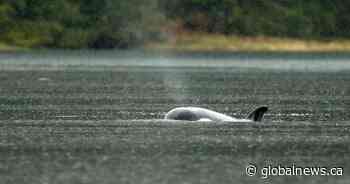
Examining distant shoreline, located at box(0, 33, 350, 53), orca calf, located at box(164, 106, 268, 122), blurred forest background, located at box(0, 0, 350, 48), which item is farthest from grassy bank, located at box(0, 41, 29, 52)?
orca calf, located at box(164, 106, 268, 122)

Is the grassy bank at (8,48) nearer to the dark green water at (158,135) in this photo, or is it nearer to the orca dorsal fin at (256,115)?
the dark green water at (158,135)

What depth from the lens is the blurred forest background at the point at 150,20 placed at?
168 m

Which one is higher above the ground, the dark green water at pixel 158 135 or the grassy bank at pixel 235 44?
the dark green water at pixel 158 135

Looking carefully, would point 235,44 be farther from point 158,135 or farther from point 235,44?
point 158,135

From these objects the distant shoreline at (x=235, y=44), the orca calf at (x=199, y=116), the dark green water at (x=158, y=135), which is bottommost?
the distant shoreline at (x=235, y=44)

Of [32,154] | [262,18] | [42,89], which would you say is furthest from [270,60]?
[32,154]

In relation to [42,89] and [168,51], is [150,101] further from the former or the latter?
[168,51]

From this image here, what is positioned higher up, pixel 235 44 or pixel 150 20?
pixel 150 20

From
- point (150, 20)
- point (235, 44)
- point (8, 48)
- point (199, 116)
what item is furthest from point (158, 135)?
point (235, 44)

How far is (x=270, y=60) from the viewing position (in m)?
152

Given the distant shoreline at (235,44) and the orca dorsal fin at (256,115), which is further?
the distant shoreline at (235,44)

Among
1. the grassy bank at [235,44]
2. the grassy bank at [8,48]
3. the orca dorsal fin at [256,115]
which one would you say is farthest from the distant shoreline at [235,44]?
the orca dorsal fin at [256,115]

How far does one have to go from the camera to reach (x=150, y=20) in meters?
174

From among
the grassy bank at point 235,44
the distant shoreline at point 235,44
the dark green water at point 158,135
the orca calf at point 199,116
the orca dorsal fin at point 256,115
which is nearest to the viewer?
the dark green water at point 158,135
